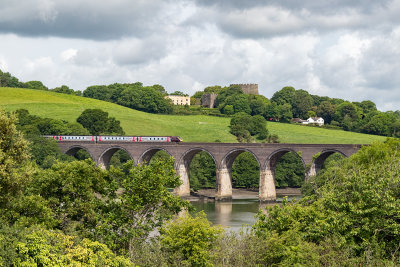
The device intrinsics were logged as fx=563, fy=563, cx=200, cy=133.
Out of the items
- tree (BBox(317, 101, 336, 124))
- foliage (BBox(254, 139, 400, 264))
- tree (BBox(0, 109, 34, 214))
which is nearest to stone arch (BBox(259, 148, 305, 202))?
foliage (BBox(254, 139, 400, 264))

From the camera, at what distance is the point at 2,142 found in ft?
104

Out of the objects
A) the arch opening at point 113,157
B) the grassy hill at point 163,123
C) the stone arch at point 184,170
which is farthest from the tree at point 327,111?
the stone arch at point 184,170

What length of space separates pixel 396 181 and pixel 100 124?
100680 millimetres

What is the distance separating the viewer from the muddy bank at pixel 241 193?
3925 inches

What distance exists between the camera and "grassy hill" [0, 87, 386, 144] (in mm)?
139750

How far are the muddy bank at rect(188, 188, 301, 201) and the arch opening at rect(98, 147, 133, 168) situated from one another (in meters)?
15.3

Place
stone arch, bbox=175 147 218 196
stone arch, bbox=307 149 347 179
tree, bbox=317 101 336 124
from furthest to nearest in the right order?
tree, bbox=317 101 336 124 < stone arch, bbox=175 147 218 196 < stone arch, bbox=307 149 347 179

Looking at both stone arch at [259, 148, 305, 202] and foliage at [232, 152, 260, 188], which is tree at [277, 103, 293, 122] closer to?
foliage at [232, 152, 260, 188]

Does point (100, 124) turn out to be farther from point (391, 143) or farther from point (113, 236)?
point (113, 236)

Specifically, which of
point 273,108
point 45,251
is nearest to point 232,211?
point 45,251

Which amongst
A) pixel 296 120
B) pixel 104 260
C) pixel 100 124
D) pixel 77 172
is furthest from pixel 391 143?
pixel 296 120

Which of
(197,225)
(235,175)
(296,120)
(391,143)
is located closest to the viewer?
(197,225)

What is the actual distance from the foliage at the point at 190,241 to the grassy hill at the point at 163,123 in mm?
103974

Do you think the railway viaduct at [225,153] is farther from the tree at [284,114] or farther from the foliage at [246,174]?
the tree at [284,114]
